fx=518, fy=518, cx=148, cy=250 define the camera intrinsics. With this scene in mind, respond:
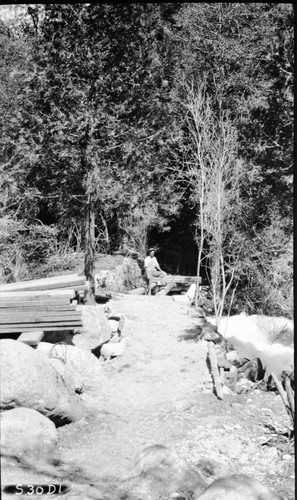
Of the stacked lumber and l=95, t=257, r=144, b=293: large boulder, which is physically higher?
the stacked lumber

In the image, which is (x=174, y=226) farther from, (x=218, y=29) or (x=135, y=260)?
(x=218, y=29)

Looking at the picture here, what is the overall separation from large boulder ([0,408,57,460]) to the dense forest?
6149 mm

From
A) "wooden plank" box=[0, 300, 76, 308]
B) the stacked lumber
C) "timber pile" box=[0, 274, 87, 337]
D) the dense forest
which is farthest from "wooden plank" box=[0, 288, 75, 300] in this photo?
the dense forest

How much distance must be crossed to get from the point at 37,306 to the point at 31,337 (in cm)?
68

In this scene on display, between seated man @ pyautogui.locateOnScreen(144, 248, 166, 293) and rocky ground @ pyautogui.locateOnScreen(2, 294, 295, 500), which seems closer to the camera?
rocky ground @ pyautogui.locateOnScreen(2, 294, 295, 500)

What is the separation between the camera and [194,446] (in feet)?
19.9

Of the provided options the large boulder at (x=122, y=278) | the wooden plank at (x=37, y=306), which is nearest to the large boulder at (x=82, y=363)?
the wooden plank at (x=37, y=306)

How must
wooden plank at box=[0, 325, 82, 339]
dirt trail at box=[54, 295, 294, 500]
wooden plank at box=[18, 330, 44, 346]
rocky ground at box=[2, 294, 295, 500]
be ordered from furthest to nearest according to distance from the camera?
wooden plank at box=[0, 325, 82, 339] < wooden plank at box=[18, 330, 44, 346] < dirt trail at box=[54, 295, 294, 500] < rocky ground at box=[2, 294, 295, 500]

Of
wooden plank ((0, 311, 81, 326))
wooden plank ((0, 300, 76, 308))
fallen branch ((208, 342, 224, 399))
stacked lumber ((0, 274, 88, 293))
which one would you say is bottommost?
fallen branch ((208, 342, 224, 399))

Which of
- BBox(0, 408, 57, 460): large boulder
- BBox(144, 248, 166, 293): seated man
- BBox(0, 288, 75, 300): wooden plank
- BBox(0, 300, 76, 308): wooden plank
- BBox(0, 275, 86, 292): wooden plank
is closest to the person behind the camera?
BBox(0, 408, 57, 460): large boulder

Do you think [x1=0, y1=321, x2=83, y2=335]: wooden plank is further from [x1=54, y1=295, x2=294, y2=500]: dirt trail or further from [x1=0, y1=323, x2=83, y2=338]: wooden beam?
[x1=54, y1=295, x2=294, y2=500]: dirt trail

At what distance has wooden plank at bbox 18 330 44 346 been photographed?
7656 mm

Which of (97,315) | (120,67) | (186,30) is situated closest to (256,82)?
(186,30)

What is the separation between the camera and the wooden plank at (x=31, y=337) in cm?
766
